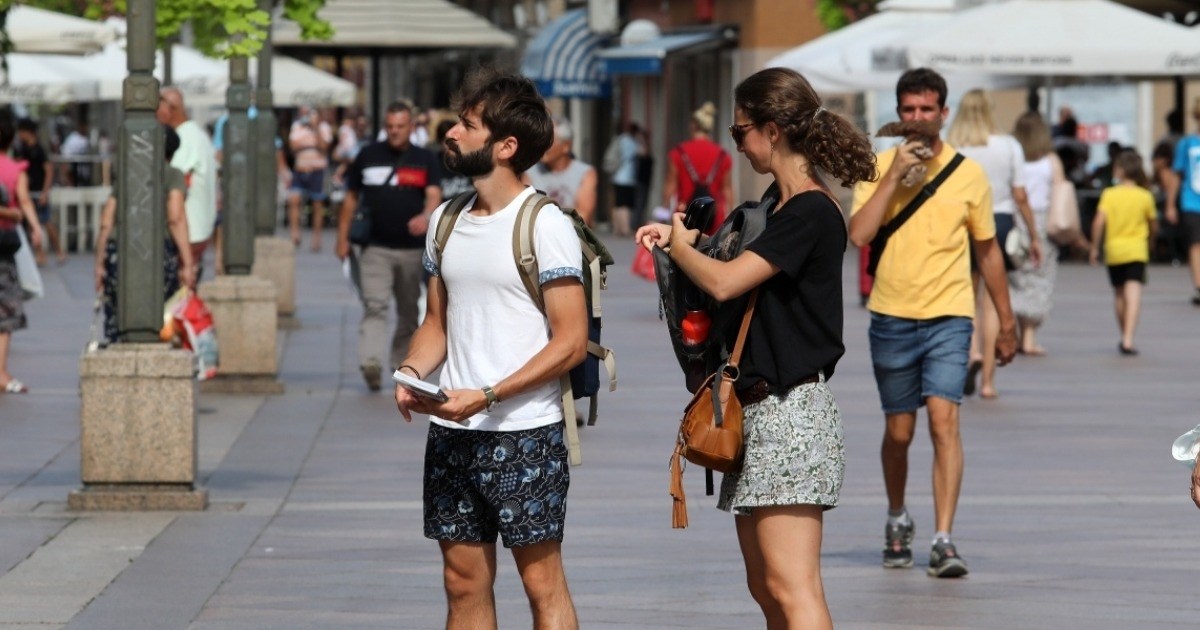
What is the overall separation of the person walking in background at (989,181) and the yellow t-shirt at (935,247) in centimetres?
213

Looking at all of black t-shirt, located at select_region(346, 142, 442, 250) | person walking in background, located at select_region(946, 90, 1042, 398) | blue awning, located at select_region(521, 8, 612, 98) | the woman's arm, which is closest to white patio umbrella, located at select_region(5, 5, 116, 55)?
black t-shirt, located at select_region(346, 142, 442, 250)

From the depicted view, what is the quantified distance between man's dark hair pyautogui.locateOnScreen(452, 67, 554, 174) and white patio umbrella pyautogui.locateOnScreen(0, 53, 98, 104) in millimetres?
22254

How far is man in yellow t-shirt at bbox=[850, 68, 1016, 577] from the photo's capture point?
809 centimetres

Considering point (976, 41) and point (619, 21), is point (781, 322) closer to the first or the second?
point (976, 41)

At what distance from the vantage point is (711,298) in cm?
559

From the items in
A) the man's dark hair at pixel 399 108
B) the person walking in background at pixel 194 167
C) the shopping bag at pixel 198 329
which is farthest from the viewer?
the man's dark hair at pixel 399 108

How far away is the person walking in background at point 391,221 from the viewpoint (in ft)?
46.7

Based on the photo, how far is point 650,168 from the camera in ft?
128

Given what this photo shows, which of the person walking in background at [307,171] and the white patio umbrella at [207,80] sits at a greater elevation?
the white patio umbrella at [207,80]

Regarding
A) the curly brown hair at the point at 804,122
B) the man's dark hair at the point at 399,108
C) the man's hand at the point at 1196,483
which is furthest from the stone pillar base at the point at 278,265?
the man's hand at the point at 1196,483

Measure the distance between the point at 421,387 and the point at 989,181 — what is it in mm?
6296

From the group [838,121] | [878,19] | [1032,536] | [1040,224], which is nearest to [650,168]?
[878,19]

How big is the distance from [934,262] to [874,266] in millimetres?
231

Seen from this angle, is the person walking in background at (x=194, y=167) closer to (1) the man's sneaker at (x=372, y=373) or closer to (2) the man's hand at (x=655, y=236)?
(1) the man's sneaker at (x=372, y=373)
